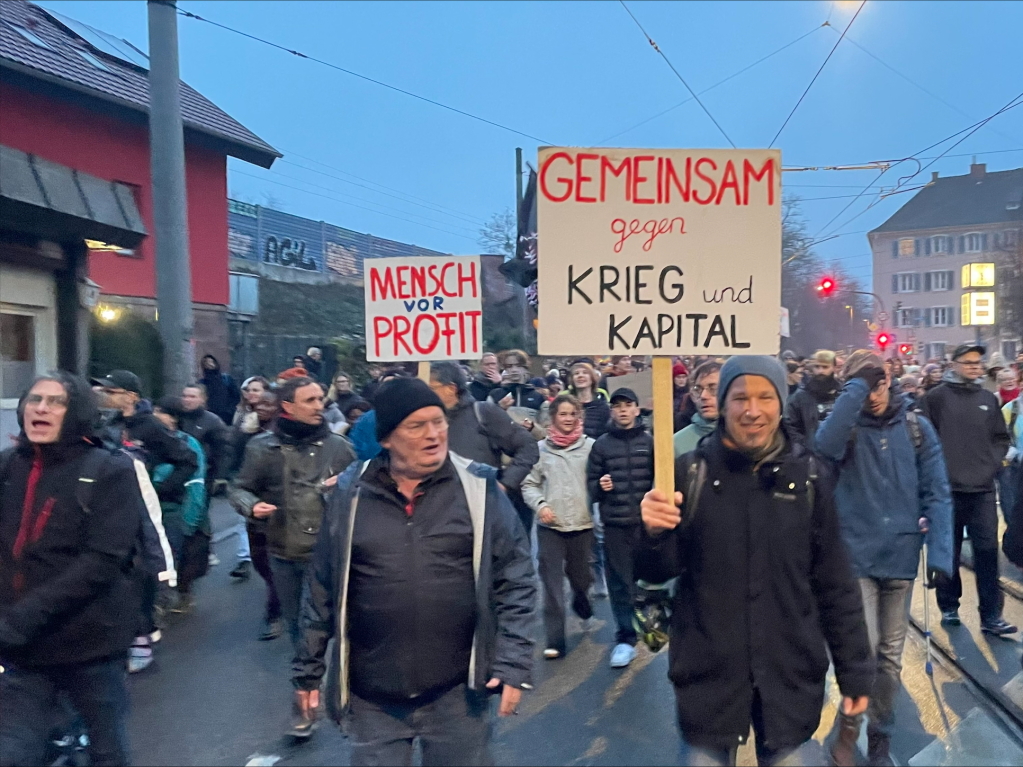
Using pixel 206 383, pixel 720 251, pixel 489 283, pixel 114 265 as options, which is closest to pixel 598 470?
pixel 720 251

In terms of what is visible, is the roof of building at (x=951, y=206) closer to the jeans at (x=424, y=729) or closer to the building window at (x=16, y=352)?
the building window at (x=16, y=352)

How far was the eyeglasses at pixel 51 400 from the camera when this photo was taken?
3322mm

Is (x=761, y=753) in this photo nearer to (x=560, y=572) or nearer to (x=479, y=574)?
(x=479, y=574)

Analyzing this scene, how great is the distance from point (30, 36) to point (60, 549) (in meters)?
17.1

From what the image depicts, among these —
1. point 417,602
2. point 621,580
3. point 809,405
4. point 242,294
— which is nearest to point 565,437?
point 621,580

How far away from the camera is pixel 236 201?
33.1 m

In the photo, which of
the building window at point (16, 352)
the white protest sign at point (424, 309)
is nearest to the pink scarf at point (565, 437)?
the white protest sign at point (424, 309)

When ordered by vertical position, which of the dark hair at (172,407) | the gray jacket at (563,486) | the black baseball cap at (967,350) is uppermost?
the black baseball cap at (967,350)

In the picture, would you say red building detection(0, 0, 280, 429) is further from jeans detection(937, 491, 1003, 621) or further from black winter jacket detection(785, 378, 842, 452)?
jeans detection(937, 491, 1003, 621)

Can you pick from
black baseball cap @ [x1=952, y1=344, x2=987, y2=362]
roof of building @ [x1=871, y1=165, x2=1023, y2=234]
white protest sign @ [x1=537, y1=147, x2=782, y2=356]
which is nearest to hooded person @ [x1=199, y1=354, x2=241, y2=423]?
black baseball cap @ [x1=952, y1=344, x2=987, y2=362]

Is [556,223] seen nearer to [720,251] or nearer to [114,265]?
[720,251]

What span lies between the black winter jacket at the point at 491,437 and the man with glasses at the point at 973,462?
113 inches

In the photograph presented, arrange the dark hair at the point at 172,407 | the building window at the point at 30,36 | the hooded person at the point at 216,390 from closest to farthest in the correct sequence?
the dark hair at the point at 172,407, the hooded person at the point at 216,390, the building window at the point at 30,36

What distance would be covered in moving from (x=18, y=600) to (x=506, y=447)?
10.7 feet
